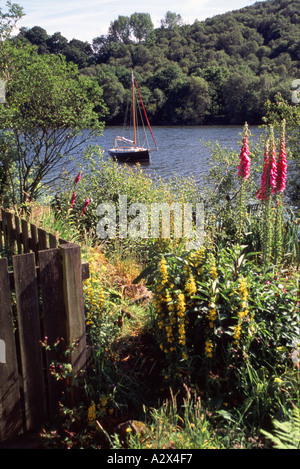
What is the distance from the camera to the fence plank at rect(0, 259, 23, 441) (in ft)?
7.13

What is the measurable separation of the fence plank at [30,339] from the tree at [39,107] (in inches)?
166

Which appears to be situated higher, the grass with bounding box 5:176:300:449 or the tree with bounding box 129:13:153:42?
the tree with bounding box 129:13:153:42

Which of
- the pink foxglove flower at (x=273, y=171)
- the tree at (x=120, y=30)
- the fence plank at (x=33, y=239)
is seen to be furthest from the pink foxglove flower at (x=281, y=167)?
the tree at (x=120, y=30)

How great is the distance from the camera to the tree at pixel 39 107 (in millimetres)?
6426

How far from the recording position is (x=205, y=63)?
64.3 m

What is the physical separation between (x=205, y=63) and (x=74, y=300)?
224 feet

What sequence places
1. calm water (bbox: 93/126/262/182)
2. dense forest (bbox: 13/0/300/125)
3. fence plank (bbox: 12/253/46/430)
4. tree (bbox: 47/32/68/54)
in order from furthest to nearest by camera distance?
dense forest (bbox: 13/0/300/125) → tree (bbox: 47/32/68/54) → calm water (bbox: 93/126/262/182) → fence plank (bbox: 12/253/46/430)

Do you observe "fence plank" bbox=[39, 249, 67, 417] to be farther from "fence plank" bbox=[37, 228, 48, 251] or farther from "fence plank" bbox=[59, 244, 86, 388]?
"fence plank" bbox=[37, 228, 48, 251]

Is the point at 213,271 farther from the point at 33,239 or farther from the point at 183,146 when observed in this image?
the point at 183,146

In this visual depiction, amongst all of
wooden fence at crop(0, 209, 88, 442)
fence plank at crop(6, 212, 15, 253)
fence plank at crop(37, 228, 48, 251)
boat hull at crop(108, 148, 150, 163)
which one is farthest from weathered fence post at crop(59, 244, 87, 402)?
boat hull at crop(108, 148, 150, 163)

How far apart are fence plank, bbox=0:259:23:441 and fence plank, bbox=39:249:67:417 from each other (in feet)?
0.61

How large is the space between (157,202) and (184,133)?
46.8m

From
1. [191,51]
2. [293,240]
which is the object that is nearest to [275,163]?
[293,240]

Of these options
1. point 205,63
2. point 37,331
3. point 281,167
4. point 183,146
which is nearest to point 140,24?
point 205,63
